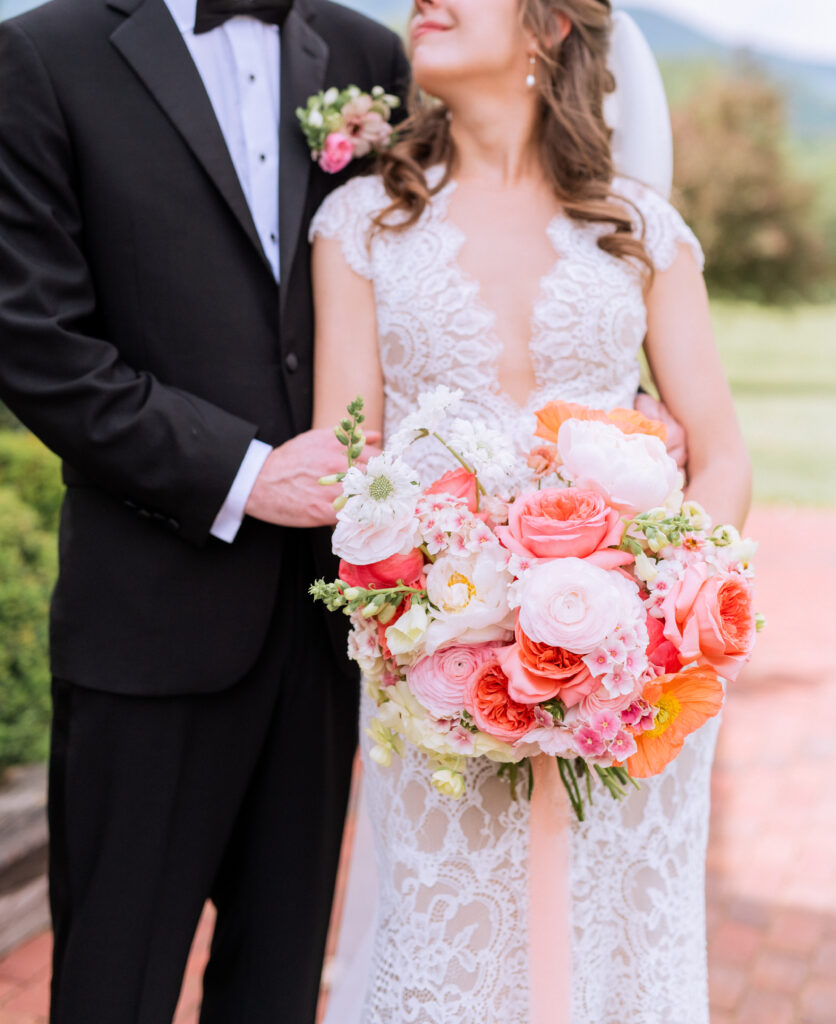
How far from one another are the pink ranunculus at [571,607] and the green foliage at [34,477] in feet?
10.2

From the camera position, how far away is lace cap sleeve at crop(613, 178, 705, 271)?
7.41 feet

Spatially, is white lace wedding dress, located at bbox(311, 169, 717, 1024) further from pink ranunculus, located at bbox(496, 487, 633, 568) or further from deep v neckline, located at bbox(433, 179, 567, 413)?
pink ranunculus, located at bbox(496, 487, 633, 568)

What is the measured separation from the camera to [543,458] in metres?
1.81

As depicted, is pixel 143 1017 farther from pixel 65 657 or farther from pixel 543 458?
pixel 543 458

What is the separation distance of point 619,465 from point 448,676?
384mm

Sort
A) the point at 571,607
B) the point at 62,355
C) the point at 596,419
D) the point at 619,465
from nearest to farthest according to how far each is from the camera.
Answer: the point at 571,607 → the point at 619,465 → the point at 596,419 → the point at 62,355

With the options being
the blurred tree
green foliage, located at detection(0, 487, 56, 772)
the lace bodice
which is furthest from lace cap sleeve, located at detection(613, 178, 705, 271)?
the blurred tree

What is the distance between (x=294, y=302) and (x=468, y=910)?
1201 millimetres

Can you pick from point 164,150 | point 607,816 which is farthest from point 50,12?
point 607,816

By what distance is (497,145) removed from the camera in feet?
7.74

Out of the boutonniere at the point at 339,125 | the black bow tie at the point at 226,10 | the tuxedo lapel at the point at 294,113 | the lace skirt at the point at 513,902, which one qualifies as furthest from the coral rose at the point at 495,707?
the black bow tie at the point at 226,10

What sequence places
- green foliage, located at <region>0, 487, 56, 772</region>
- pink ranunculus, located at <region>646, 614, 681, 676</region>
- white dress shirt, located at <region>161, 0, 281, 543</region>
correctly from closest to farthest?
1. pink ranunculus, located at <region>646, 614, 681, 676</region>
2. white dress shirt, located at <region>161, 0, 281, 543</region>
3. green foliage, located at <region>0, 487, 56, 772</region>

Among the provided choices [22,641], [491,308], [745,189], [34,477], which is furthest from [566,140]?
[745,189]

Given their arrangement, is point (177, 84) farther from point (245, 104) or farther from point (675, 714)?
point (675, 714)
